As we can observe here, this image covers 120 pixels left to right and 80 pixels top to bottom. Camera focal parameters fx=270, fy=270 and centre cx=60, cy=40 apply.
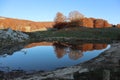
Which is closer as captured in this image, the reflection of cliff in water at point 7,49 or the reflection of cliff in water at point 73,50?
the reflection of cliff in water at point 73,50

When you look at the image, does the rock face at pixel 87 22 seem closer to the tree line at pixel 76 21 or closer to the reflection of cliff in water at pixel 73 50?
the tree line at pixel 76 21

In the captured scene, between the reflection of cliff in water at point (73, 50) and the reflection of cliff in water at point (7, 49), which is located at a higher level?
the reflection of cliff in water at point (7, 49)

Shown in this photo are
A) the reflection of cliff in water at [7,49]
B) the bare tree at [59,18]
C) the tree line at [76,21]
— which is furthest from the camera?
the bare tree at [59,18]

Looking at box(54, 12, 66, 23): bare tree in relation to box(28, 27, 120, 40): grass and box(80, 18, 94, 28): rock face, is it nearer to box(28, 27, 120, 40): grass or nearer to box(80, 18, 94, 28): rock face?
box(80, 18, 94, 28): rock face

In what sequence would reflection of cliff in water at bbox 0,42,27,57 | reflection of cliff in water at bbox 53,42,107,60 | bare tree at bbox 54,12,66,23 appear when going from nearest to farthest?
reflection of cliff in water at bbox 53,42,107,60, reflection of cliff in water at bbox 0,42,27,57, bare tree at bbox 54,12,66,23

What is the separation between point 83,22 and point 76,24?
2.20 meters

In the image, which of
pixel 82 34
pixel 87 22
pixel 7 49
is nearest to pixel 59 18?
pixel 87 22

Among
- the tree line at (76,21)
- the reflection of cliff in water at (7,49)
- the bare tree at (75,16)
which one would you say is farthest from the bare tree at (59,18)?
the reflection of cliff in water at (7,49)

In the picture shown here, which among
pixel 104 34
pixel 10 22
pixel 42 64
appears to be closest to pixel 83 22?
pixel 104 34

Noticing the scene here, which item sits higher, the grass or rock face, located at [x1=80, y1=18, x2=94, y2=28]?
rock face, located at [x1=80, y1=18, x2=94, y2=28]

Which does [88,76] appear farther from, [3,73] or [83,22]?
[83,22]

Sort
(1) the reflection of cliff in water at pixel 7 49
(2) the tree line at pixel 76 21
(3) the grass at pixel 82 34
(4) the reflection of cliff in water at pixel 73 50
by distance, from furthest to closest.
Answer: (2) the tree line at pixel 76 21, (3) the grass at pixel 82 34, (1) the reflection of cliff in water at pixel 7 49, (4) the reflection of cliff in water at pixel 73 50

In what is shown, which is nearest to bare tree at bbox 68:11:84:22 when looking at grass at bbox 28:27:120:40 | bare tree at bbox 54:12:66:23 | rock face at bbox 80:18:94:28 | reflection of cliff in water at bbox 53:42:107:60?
rock face at bbox 80:18:94:28

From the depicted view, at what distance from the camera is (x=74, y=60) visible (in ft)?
73.5
